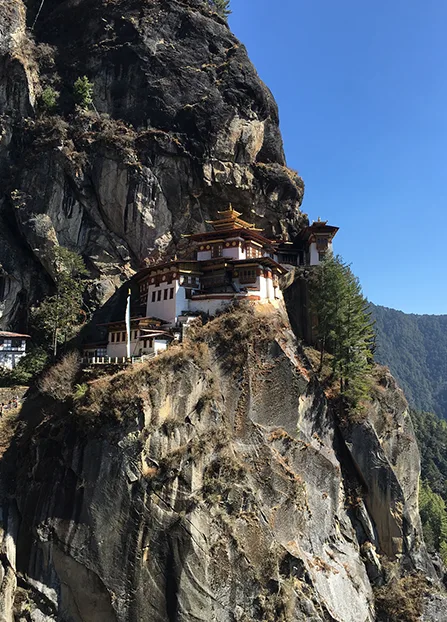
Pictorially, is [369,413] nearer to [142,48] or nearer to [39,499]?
[39,499]

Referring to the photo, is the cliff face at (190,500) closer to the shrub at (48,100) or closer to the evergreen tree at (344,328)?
the evergreen tree at (344,328)

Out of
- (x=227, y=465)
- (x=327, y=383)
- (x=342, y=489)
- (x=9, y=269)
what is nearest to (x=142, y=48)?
(x=9, y=269)

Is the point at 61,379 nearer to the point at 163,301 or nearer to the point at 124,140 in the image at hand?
the point at 163,301

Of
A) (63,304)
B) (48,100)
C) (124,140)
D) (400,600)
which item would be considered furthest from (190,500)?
(48,100)

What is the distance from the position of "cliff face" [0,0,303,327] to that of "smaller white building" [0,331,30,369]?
4.21m

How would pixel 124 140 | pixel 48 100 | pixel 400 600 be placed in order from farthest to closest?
1. pixel 48 100
2. pixel 124 140
3. pixel 400 600

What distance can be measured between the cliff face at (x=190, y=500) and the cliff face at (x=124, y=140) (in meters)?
15.5

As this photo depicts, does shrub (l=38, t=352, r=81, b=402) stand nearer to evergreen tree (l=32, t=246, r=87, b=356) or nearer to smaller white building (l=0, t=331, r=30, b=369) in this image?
evergreen tree (l=32, t=246, r=87, b=356)

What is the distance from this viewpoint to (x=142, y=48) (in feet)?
147

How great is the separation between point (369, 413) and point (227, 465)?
16483 mm

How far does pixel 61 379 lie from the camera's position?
29531 mm

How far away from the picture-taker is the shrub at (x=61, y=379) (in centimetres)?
2823

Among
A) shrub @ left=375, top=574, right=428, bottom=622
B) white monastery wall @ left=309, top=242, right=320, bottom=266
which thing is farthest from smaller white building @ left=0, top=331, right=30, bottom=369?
shrub @ left=375, top=574, right=428, bottom=622

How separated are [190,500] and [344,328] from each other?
20048mm
